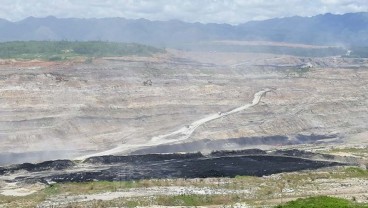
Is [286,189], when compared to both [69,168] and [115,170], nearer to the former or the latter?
[115,170]

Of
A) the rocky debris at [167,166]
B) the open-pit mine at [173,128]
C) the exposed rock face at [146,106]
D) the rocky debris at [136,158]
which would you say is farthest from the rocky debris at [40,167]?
the exposed rock face at [146,106]

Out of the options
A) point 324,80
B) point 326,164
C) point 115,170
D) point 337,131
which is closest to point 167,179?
point 115,170

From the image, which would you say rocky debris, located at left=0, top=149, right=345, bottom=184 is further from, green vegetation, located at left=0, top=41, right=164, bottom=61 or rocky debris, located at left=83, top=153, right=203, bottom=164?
green vegetation, located at left=0, top=41, right=164, bottom=61

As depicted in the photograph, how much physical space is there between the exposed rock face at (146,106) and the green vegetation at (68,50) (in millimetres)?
16416

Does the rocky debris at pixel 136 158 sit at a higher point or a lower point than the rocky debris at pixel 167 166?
higher

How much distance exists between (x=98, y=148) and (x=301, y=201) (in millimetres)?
46675

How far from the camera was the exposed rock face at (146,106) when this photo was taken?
80.4m

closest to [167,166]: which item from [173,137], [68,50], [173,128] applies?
[173,137]

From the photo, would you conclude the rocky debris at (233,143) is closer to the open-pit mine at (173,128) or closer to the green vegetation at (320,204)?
the open-pit mine at (173,128)

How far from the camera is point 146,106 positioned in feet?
311

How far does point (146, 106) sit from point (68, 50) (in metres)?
62.4

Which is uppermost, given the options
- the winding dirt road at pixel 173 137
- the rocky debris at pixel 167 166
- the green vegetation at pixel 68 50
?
the green vegetation at pixel 68 50

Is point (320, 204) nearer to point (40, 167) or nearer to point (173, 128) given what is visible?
point (40, 167)

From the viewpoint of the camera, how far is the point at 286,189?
165 feet
